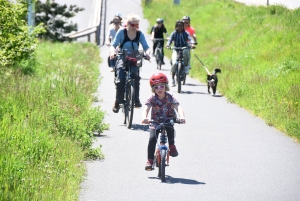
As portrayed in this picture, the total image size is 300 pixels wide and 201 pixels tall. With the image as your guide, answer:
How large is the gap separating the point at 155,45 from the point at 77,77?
1164 cm

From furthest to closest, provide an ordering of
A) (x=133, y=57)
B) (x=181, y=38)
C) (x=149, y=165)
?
(x=181, y=38), (x=133, y=57), (x=149, y=165)

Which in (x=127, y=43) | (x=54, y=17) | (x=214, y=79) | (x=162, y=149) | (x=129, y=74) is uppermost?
(x=54, y=17)

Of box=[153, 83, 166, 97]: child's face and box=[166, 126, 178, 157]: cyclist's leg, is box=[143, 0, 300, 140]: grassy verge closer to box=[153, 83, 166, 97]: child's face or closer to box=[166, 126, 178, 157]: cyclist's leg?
box=[166, 126, 178, 157]: cyclist's leg

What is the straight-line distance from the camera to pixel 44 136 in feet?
32.8

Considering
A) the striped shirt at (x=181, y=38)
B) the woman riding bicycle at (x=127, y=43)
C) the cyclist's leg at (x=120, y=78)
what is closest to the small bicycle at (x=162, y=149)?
the woman riding bicycle at (x=127, y=43)

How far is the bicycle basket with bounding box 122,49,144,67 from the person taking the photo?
46.4 ft

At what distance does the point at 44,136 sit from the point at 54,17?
31.2 m

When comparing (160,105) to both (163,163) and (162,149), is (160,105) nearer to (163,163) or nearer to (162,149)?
(162,149)

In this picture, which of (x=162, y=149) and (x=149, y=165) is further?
(x=149, y=165)

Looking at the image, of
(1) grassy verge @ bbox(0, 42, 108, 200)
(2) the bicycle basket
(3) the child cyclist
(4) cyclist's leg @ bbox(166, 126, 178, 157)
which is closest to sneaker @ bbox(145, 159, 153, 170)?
(3) the child cyclist

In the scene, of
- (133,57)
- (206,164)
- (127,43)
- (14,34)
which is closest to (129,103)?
(133,57)

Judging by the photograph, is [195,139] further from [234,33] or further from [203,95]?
[234,33]

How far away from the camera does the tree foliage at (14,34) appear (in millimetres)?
15104

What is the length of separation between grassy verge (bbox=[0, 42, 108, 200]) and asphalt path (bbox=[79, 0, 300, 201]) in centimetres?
33
